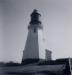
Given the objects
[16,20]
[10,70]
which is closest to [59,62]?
[10,70]

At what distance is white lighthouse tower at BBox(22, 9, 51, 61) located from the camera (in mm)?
4613

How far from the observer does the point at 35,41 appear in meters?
4.79

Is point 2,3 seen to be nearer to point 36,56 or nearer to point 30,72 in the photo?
point 30,72

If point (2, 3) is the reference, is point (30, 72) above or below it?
below

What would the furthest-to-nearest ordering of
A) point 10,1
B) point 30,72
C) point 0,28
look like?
point 30,72, point 10,1, point 0,28

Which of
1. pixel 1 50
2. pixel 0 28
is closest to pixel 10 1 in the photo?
pixel 0 28

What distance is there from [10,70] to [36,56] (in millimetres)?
1123

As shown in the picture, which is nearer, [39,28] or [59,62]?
[59,62]

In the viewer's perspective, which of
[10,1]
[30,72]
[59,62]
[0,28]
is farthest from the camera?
[59,62]

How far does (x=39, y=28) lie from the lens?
4809 millimetres

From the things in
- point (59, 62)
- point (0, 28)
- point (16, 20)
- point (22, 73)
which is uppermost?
point (16, 20)

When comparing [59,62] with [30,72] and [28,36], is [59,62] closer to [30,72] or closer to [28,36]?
[30,72]

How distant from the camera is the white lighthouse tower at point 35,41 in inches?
182

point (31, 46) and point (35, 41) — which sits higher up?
point (35, 41)
